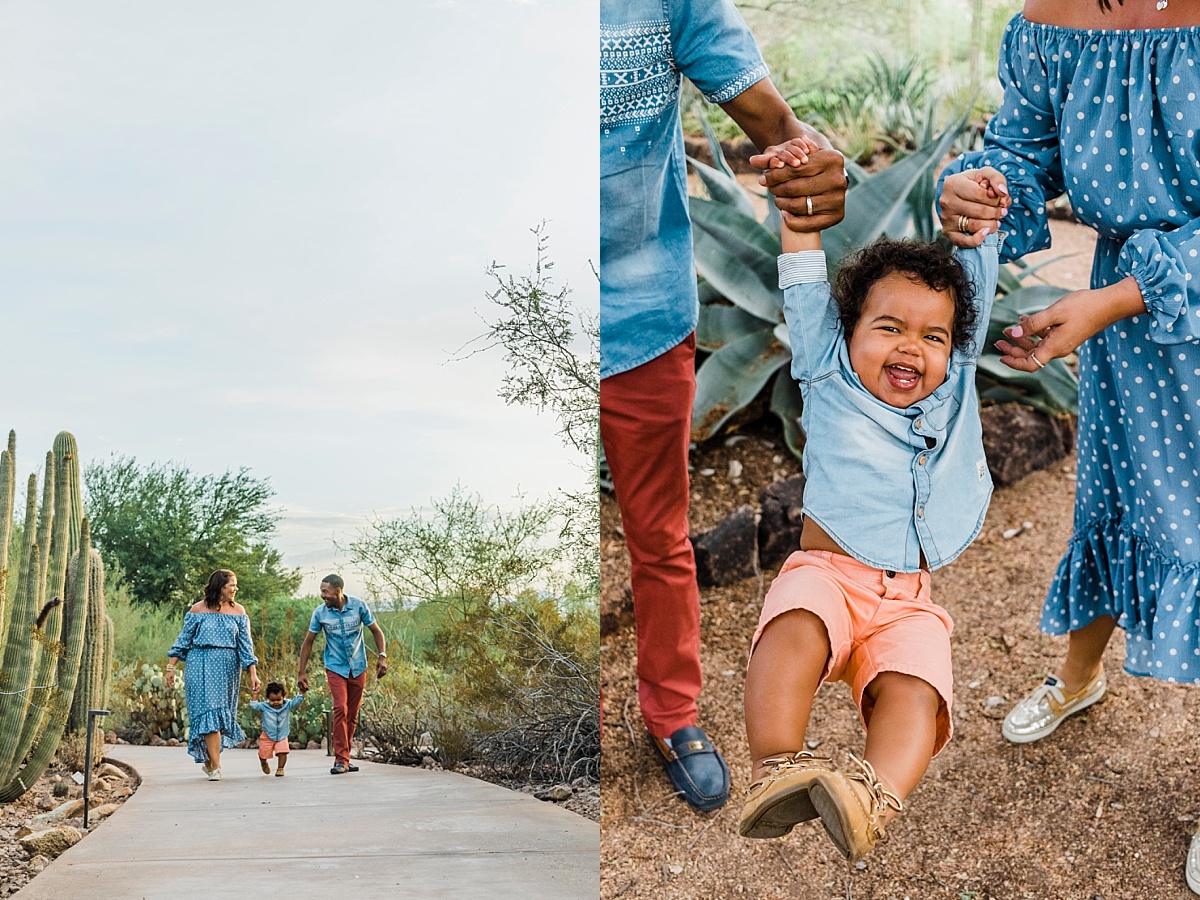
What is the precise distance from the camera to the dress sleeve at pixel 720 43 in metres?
1.98

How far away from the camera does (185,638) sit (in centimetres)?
218

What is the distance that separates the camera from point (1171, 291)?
5.74 feet

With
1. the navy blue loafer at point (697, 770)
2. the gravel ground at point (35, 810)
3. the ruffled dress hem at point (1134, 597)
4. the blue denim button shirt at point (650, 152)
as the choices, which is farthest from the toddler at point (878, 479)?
the gravel ground at point (35, 810)

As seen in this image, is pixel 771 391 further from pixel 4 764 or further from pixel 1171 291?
pixel 4 764

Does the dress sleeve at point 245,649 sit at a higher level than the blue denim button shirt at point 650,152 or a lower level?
lower

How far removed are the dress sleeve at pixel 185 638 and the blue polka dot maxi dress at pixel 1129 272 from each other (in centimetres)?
177

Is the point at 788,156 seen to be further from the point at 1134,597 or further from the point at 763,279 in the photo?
the point at 763,279

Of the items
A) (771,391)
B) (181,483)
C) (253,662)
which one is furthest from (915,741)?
(771,391)

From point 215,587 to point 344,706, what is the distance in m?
0.38

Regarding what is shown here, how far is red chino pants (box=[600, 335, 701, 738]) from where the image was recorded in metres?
2.24

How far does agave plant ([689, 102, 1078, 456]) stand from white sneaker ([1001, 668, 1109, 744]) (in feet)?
3.33

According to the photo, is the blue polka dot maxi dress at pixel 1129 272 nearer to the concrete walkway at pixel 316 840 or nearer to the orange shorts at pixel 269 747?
the concrete walkway at pixel 316 840

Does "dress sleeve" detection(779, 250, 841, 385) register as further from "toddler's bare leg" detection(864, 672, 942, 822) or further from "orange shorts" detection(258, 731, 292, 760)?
"orange shorts" detection(258, 731, 292, 760)

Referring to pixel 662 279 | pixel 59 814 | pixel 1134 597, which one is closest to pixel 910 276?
pixel 662 279
